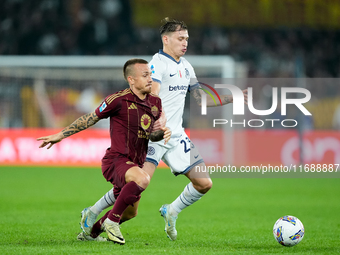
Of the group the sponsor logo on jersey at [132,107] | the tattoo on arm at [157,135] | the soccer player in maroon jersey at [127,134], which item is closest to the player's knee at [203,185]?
the soccer player in maroon jersey at [127,134]

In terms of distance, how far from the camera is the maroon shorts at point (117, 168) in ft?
16.4

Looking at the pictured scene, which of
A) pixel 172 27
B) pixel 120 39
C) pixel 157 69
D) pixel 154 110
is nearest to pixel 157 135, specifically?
pixel 154 110

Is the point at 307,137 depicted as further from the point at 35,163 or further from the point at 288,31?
the point at 288,31

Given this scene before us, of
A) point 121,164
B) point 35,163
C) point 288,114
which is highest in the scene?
point 121,164

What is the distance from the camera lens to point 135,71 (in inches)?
206

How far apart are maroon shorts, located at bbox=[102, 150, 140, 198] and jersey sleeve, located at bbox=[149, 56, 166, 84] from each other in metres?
0.99

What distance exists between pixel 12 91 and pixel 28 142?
8.57 feet

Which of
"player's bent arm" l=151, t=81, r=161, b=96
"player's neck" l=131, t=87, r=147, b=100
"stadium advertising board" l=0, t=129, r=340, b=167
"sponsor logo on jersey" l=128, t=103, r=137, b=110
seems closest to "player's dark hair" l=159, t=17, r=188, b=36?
"player's bent arm" l=151, t=81, r=161, b=96

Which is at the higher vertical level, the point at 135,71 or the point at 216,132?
the point at 135,71

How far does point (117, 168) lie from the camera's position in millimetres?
5047

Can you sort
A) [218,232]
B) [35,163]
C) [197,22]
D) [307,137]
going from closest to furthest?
[218,232], [307,137], [35,163], [197,22]

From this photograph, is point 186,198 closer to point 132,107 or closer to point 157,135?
point 157,135

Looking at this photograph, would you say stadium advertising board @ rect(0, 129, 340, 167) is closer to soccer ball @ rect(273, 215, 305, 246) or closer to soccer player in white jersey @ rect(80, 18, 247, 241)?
soccer player in white jersey @ rect(80, 18, 247, 241)

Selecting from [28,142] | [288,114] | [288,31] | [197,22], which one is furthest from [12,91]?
[288,31]
